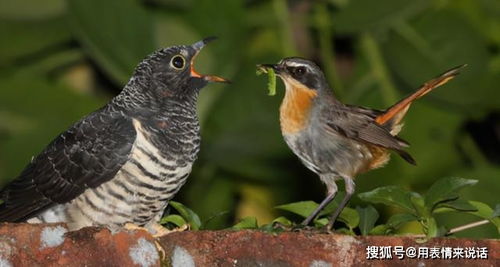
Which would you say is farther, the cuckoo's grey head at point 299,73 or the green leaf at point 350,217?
the cuckoo's grey head at point 299,73

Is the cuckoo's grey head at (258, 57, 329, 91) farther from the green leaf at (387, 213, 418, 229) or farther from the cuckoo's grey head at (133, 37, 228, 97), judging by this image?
the green leaf at (387, 213, 418, 229)

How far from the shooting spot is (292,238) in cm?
384

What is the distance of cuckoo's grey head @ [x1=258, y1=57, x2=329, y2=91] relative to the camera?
4.80m

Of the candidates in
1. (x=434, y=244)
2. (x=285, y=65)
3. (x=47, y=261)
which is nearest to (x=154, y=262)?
(x=47, y=261)

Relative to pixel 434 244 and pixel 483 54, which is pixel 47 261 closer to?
pixel 434 244

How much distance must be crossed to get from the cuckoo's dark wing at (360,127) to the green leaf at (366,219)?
378mm

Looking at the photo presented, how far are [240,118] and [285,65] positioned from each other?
1587 millimetres

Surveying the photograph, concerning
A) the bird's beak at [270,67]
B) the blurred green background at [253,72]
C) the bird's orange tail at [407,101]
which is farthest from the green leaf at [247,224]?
the blurred green background at [253,72]

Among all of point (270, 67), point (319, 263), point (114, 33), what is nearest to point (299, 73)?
point (270, 67)

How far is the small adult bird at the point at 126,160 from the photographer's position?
4.43 meters

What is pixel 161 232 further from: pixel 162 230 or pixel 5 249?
pixel 5 249

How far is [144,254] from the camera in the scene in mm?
3822

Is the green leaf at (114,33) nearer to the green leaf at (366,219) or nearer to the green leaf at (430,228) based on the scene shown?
the green leaf at (366,219)

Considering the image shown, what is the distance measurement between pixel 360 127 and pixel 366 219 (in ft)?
1.96
